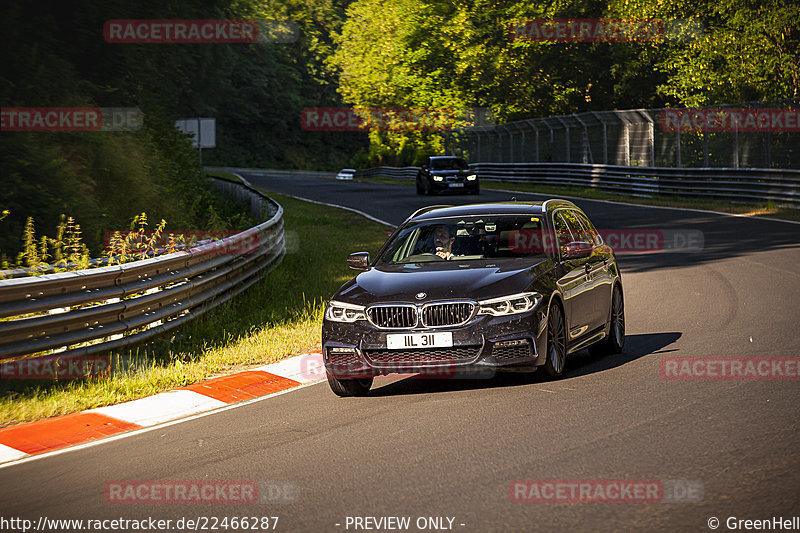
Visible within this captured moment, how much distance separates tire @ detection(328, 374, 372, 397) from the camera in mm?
9188

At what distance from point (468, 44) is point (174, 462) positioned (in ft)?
204

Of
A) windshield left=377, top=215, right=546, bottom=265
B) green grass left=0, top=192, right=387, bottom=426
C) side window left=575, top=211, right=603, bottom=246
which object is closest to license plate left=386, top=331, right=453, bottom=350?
windshield left=377, top=215, right=546, bottom=265

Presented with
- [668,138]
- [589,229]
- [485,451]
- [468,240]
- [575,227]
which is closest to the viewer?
[485,451]

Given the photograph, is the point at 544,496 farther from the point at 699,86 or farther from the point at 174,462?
the point at 699,86

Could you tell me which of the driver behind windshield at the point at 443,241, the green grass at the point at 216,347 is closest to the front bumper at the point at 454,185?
the green grass at the point at 216,347

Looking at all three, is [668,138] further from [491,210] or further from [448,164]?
[491,210]

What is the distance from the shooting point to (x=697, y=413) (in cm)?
785

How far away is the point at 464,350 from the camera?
8.70m

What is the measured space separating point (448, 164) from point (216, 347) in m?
33.2

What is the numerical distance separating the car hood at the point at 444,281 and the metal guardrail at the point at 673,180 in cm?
2166

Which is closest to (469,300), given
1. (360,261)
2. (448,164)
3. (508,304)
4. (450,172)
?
(508,304)

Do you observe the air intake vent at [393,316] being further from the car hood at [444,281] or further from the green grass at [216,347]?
the green grass at [216,347]

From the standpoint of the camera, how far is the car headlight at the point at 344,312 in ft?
29.4

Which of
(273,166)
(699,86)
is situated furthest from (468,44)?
(273,166)
